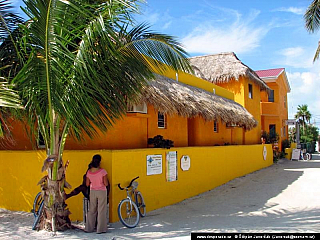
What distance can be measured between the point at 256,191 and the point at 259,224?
4971mm

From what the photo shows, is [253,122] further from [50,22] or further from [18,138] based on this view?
[50,22]

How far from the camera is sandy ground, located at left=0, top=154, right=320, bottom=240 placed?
645 centimetres

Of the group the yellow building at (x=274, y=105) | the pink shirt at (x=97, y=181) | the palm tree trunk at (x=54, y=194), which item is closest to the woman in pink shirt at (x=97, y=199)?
the pink shirt at (x=97, y=181)

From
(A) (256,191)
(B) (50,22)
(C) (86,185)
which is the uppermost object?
(B) (50,22)

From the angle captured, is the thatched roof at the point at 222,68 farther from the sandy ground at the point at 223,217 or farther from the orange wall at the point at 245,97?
the sandy ground at the point at 223,217

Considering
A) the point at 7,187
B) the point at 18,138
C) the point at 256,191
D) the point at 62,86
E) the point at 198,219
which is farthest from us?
the point at 256,191

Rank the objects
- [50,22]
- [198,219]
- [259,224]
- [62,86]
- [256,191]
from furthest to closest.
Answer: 1. [256,191]
2. [198,219]
3. [259,224]
4. [62,86]
5. [50,22]

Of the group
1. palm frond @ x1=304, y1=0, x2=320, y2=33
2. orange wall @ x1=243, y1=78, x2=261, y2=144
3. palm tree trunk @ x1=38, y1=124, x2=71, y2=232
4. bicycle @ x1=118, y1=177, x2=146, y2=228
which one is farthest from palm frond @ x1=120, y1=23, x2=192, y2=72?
orange wall @ x1=243, y1=78, x2=261, y2=144

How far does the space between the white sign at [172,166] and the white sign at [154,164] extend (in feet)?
1.41

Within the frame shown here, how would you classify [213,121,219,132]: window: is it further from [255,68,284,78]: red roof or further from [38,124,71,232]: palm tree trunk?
[255,68,284,78]: red roof

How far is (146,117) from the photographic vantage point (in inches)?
403

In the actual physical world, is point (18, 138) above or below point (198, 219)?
above

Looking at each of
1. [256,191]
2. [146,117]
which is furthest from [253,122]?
[146,117]

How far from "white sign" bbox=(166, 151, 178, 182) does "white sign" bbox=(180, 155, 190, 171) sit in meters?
0.45
